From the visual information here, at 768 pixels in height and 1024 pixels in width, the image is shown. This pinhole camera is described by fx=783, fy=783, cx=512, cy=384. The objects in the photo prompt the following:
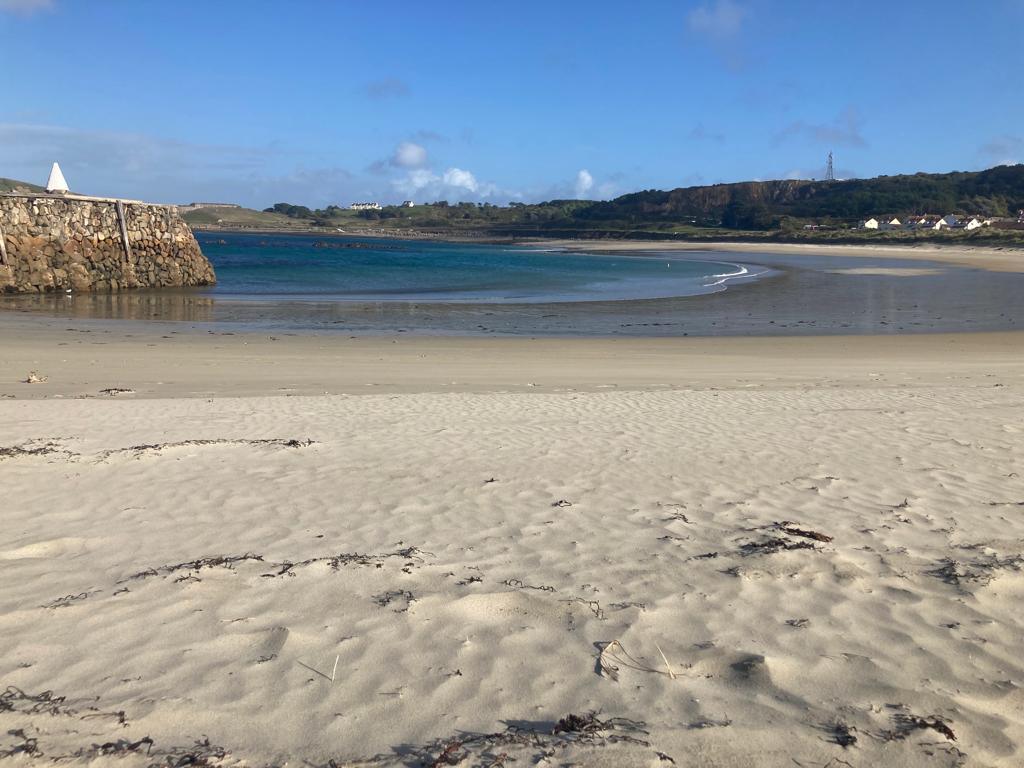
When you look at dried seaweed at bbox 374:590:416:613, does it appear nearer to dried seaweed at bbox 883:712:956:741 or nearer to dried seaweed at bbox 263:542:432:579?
dried seaweed at bbox 263:542:432:579

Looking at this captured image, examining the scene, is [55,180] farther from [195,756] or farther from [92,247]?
[195,756]

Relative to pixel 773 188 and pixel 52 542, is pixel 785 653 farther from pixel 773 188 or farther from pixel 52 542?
pixel 773 188

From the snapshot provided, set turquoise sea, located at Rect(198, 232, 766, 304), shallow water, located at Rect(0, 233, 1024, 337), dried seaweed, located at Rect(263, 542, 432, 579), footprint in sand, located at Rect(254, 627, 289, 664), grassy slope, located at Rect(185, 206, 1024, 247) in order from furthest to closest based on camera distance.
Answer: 1. grassy slope, located at Rect(185, 206, 1024, 247)
2. turquoise sea, located at Rect(198, 232, 766, 304)
3. shallow water, located at Rect(0, 233, 1024, 337)
4. dried seaweed, located at Rect(263, 542, 432, 579)
5. footprint in sand, located at Rect(254, 627, 289, 664)

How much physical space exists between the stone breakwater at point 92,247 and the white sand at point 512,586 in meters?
22.1

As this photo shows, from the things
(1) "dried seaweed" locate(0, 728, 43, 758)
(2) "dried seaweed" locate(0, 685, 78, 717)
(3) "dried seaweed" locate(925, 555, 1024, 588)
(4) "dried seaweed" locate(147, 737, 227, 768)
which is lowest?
(3) "dried seaweed" locate(925, 555, 1024, 588)

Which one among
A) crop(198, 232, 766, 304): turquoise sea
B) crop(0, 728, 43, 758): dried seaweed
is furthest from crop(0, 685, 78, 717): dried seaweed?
crop(198, 232, 766, 304): turquoise sea

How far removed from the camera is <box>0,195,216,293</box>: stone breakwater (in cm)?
2689

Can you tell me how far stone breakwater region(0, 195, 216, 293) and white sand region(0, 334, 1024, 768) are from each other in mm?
22150

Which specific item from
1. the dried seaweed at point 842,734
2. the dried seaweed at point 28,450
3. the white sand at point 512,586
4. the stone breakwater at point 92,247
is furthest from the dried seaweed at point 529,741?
the stone breakwater at point 92,247

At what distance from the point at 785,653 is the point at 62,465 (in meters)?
5.59

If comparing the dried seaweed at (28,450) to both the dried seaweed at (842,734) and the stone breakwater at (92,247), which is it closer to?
the dried seaweed at (842,734)

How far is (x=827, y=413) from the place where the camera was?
8906mm

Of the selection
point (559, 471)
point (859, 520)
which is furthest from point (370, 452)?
point (859, 520)

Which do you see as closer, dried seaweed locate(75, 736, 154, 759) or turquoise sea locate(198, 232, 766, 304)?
dried seaweed locate(75, 736, 154, 759)
